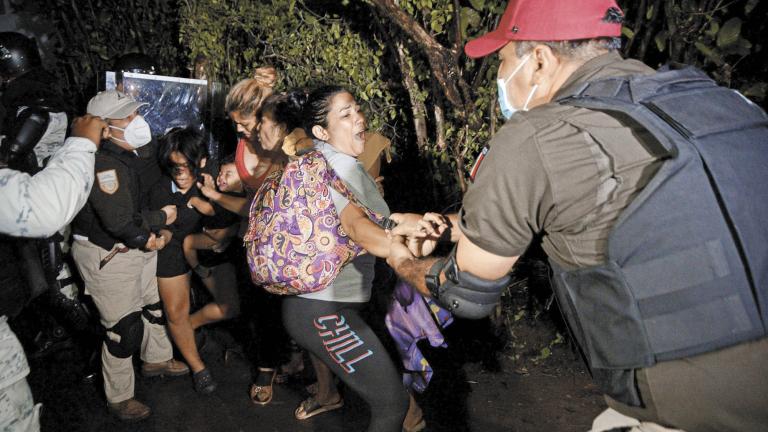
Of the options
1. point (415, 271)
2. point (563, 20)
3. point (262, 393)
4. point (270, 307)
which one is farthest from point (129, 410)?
point (563, 20)

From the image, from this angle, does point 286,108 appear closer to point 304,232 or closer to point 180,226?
point 180,226

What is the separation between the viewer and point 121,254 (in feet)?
13.2

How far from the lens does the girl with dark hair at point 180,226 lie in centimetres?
434

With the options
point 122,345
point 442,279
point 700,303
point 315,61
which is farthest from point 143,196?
point 700,303

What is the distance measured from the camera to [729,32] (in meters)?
3.29

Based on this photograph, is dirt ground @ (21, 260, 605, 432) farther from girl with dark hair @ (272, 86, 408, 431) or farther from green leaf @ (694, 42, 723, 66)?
green leaf @ (694, 42, 723, 66)

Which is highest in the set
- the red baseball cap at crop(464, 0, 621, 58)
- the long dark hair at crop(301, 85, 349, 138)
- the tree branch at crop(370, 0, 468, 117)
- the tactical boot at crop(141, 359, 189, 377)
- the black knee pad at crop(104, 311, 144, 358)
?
the red baseball cap at crop(464, 0, 621, 58)

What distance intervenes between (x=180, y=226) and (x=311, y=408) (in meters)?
1.67

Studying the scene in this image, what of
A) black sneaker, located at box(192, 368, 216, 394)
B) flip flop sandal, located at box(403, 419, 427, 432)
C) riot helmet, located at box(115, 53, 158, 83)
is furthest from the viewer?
riot helmet, located at box(115, 53, 158, 83)

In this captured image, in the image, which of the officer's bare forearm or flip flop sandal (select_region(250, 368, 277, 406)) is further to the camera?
flip flop sandal (select_region(250, 368, 277, 406))

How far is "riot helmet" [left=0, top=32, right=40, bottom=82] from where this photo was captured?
12.8ft

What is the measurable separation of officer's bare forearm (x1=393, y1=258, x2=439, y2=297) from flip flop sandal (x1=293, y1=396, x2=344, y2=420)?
2.08 meters

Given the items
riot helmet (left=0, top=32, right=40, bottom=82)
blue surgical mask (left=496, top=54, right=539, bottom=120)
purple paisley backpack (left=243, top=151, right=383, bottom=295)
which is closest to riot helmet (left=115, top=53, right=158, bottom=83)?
riot helmet (left=0, top=32, right=40, bottom=82)

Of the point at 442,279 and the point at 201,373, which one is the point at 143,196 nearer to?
the point at 201,373
